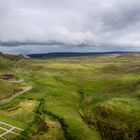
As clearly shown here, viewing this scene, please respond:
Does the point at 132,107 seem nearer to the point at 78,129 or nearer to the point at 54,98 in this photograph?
the point at 78,129

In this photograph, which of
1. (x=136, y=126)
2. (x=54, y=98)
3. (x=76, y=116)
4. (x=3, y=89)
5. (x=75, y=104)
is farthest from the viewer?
(x=3, y=89)

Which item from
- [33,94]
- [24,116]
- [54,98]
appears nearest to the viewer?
[24,116]

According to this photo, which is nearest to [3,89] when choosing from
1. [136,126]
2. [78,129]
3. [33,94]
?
[33,94]

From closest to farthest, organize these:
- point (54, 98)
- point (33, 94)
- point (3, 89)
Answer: point (54, 98) < point (33, 94) < point (3, 89)

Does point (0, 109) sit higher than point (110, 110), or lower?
lower

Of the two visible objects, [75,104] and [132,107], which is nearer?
[132,107]

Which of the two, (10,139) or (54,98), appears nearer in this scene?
(10,139)

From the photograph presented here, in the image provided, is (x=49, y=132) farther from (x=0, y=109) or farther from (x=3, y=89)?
(x=3, y=89)

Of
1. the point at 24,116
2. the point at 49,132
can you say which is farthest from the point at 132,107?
the point at 24,116

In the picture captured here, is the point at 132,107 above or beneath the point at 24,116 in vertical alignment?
above
